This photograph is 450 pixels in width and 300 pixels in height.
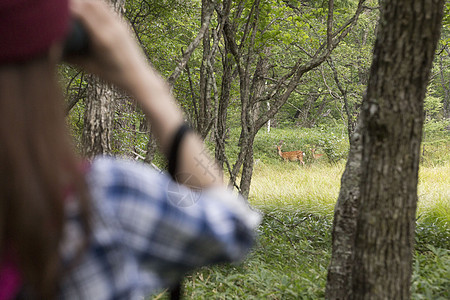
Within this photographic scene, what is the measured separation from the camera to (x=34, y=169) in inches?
21.7

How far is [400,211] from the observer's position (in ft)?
6.16

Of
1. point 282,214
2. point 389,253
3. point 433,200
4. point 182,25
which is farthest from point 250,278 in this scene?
point 182,25

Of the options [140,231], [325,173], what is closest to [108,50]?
[140,231]

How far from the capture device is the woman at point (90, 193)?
1.80 ft

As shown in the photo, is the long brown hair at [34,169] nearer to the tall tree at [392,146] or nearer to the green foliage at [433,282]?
the tall tree at [392,146]

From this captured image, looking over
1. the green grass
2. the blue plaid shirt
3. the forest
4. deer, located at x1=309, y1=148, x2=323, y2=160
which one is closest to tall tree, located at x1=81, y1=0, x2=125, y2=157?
the forest

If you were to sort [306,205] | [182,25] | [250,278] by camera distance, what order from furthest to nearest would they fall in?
[182,25], [306,205], [250,278]

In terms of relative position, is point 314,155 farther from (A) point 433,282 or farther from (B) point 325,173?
(A) point 433,282

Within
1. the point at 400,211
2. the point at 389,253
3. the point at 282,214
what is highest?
the point at 400,211

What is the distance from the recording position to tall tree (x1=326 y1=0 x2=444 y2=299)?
177 centimetres

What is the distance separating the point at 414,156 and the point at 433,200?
6.07 meters

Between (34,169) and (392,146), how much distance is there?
1.60 metres

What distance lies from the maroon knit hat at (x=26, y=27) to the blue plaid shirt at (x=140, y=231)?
0.66ft

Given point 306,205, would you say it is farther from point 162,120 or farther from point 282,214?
point 162,120
